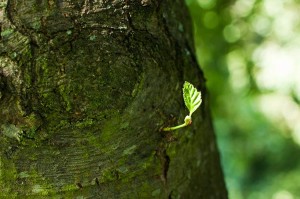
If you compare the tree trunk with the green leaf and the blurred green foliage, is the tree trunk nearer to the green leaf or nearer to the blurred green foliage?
the green leaf

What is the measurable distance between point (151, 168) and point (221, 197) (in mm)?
315

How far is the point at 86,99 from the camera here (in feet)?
2.85

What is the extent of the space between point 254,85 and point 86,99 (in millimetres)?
1754

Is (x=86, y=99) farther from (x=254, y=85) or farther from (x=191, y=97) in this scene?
(x=254, y=85)

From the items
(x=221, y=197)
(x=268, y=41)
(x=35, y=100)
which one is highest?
(x=35, y=100)

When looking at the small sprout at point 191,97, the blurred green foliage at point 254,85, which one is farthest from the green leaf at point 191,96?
the blurred green foliage at point 254,85

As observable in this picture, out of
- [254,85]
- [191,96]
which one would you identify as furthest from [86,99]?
[254,85]

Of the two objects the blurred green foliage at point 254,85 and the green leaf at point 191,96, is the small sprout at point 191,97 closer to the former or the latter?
the green leaf at point 191,96

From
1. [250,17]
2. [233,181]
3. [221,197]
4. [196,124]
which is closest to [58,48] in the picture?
[196,124]

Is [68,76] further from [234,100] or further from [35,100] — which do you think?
[234,100]

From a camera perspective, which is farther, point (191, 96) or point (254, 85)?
point (254, 85)

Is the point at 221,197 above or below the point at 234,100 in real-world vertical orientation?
above

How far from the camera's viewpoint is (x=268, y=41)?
12.3 ft

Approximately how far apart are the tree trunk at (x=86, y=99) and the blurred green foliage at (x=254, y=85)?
1.51m
